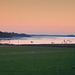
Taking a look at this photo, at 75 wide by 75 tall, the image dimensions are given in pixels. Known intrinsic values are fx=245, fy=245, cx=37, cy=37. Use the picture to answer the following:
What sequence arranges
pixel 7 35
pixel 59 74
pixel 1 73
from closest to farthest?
pixel 59 74 → pixel 1 73 → pixel 7 35

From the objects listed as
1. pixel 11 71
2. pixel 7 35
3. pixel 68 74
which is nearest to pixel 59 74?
pixel 68 74

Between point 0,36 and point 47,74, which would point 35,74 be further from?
point 0,36

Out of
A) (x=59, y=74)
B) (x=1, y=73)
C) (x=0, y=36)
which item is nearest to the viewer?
(x=59, y=74)

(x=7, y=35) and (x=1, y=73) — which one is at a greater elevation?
(x=7, y=35)

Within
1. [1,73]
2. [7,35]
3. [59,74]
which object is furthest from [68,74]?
[7,35]

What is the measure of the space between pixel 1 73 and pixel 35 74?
9.92 feet

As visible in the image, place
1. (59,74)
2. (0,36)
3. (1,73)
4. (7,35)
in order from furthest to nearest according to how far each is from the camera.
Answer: (7,35) → (0,36) → (1,73) → (59,74)

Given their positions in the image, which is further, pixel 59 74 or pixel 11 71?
pixel 11 71

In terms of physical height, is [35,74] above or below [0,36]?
below

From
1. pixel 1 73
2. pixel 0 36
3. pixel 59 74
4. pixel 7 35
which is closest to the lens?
pixel 59 74

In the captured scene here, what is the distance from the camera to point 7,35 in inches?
6708

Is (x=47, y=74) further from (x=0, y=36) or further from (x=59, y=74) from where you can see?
(x=0, y=36)

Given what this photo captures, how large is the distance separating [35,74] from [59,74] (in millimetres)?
1923

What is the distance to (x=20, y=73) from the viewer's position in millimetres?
20516
